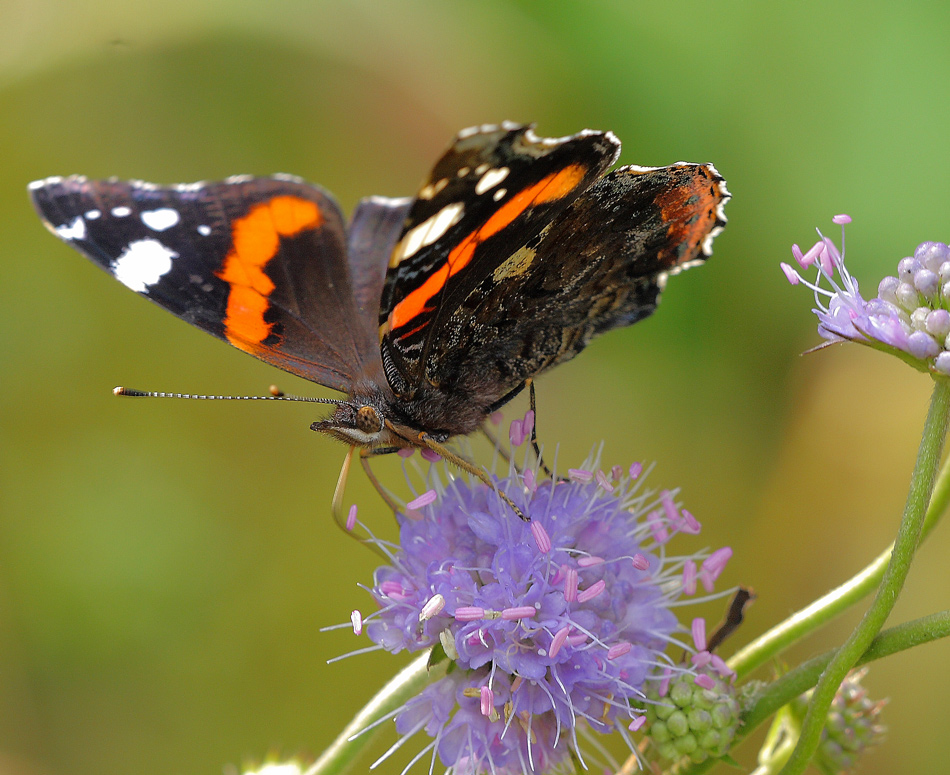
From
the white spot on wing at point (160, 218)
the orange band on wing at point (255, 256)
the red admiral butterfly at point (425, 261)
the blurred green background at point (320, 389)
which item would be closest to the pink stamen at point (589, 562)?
the red admiral butterfly at point (425, 261)

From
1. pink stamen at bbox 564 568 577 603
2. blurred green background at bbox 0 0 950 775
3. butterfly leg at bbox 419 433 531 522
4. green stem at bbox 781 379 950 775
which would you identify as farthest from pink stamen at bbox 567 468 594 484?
blurred green background at bbox 0 0 950 775

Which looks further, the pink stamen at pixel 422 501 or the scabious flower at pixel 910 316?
the pink stamen at pixel 422 501

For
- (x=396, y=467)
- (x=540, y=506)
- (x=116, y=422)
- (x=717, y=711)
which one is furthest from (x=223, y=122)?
(x=717, y=711)

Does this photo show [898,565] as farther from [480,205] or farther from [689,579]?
[480,205]

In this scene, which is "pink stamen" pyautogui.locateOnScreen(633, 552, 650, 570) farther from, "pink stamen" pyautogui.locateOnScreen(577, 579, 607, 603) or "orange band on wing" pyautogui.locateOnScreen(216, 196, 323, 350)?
"orange band on wing" pyautogui.locateOnScreen(216, 196, 323, 350)

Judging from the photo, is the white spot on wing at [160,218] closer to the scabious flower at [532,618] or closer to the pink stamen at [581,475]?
the scabious flower at [532,618]

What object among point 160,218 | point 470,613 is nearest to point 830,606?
point 470,613

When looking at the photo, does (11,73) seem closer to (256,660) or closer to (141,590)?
(141,590)
